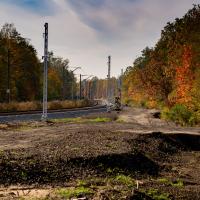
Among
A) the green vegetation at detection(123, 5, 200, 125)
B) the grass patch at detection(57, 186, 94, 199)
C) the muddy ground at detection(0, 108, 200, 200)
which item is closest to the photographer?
the grass patch at detection(57, 186, 94, 199)

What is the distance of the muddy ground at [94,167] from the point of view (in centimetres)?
1309

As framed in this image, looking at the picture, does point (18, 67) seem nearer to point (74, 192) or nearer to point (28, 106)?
point (28, 106)

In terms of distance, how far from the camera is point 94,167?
16.7 meters

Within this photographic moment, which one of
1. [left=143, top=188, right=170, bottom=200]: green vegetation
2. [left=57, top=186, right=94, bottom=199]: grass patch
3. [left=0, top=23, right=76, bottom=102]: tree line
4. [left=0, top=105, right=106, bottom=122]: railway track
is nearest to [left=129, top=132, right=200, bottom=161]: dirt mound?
[left=143, top=188, right=170, bottom=200]: green vegetation

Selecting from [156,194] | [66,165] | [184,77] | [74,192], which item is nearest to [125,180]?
[156,194]

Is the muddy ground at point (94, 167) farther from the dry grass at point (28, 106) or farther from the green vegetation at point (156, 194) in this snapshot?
the dry grass at point (28, 106)

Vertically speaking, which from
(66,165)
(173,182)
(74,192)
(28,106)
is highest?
(28,106)

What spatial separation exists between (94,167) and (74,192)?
13.1ft

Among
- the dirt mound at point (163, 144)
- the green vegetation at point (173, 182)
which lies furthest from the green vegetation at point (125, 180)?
the dirt mound at point (163, 144)

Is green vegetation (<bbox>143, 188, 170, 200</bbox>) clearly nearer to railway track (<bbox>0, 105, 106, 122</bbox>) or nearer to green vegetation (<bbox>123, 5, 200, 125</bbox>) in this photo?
green vegetation (<bbox>123, 5, 200, 125</bbox>)

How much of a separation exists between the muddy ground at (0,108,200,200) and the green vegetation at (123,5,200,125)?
631 inches

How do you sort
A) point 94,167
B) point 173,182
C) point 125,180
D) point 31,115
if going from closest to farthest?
point 125,180, point 173,182, point 94,167, point 31,115

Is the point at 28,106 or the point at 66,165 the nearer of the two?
the point at 66,165

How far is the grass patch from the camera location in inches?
489
